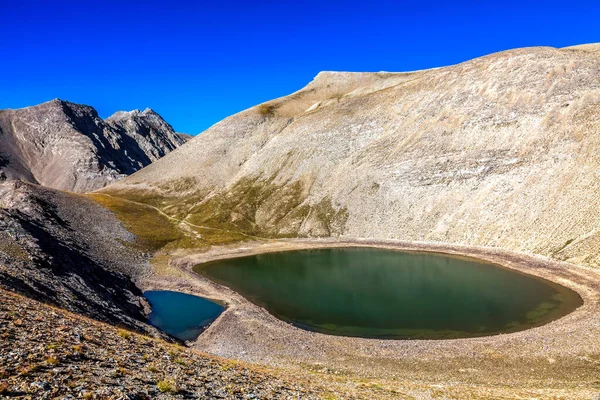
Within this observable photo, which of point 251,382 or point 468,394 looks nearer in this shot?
point 251,382

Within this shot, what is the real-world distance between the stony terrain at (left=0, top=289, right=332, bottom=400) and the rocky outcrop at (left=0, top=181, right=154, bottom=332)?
376 inches

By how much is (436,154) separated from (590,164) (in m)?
33.9

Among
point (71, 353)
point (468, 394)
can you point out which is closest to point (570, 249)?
point (468, 394)

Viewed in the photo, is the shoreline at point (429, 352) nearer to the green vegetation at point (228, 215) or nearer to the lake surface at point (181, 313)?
the lake surface at point (181, 313)

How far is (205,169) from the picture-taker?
15150 cm

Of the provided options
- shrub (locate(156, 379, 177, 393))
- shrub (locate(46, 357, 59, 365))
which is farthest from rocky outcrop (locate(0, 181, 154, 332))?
shrub (locate(156, 379, 177, 393))

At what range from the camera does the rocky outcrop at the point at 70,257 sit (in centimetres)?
3197

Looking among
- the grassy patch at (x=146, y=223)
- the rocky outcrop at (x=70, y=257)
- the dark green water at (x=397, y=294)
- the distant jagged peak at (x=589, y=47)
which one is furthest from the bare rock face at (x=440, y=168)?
the rocky outcrop at (x=70, y=257)

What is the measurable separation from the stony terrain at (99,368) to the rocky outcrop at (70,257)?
9.56 meters

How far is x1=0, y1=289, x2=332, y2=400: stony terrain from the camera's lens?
42.0 ft

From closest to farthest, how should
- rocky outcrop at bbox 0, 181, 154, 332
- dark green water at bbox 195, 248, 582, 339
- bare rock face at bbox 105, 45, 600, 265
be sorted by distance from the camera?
rocky outcrop at bbox 0, 181, 154, 332
dark green water at bbox 195, 248, 582, 339
bare rock face at bbox 105, 45, 600, 265

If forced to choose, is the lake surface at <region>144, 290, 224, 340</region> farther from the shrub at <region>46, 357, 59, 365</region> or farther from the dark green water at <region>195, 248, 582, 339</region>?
the shrub at <region>46, 357, 59, 365</region>

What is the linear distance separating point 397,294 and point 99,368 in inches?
1815

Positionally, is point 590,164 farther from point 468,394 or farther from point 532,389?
point 468,394
